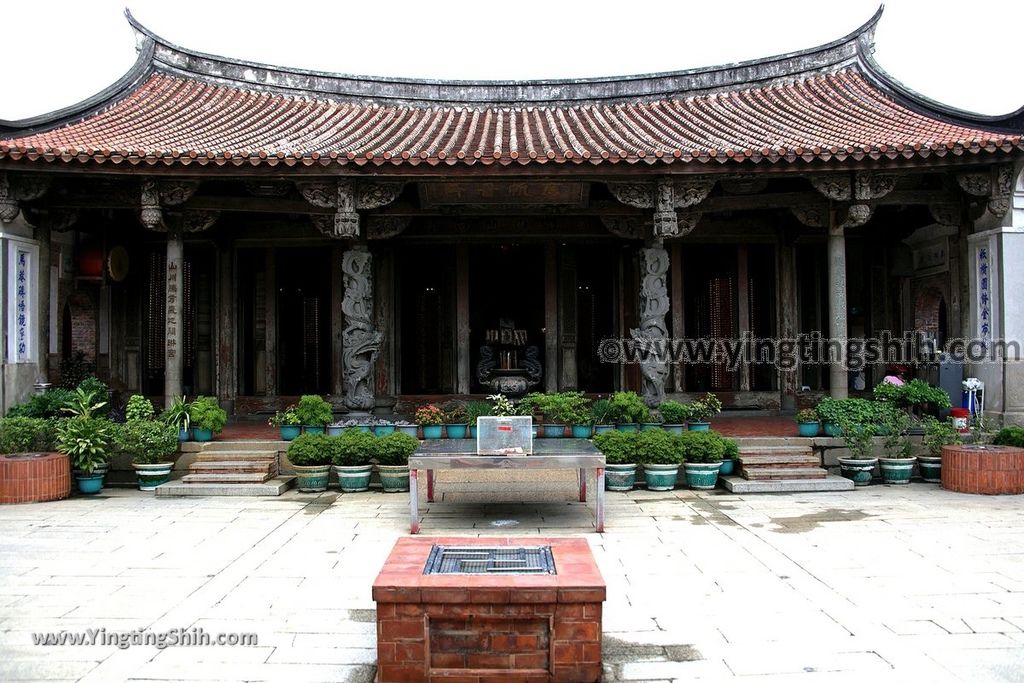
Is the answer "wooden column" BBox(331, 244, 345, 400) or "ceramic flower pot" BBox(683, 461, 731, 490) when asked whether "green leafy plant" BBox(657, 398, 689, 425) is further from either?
"wooden column" BBox(331, 244, 345, 400)

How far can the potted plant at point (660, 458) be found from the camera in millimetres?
7543

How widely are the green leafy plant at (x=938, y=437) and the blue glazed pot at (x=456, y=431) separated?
5028 millimetres

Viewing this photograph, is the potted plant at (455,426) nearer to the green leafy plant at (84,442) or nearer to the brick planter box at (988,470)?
the green leafy plant at (84,442)

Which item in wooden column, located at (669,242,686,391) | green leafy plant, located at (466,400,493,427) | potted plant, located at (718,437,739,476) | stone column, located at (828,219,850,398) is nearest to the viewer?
potted plant, located at (718,437,739,476)

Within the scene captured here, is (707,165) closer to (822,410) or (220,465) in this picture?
(822,410)

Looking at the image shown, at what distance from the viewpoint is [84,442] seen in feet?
24.6

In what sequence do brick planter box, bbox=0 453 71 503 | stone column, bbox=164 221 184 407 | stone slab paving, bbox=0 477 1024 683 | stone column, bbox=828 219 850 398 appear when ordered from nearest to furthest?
stone slab paving, bbox=0 477 1024 683 < brick planter box, bbox=0 453 71 503 < stone column, bbox=828 219 850 398 < stone column, bbox=164 221 184 407

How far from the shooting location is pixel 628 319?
37.4ft

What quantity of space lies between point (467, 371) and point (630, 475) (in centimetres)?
426

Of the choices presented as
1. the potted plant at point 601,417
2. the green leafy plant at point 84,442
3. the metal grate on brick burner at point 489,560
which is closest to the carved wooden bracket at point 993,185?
the potted plant at point 601,417

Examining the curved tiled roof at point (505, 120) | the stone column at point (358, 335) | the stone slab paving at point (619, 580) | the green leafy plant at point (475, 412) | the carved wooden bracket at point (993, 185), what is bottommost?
the stone slab paving at point (619, 580)

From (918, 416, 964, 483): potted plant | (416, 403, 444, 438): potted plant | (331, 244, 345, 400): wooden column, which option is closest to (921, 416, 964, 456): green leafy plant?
(918, 416, 964, 483): potted plant

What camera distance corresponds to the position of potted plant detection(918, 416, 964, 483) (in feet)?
26.1

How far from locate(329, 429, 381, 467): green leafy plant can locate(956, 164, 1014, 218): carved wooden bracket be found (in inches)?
279
